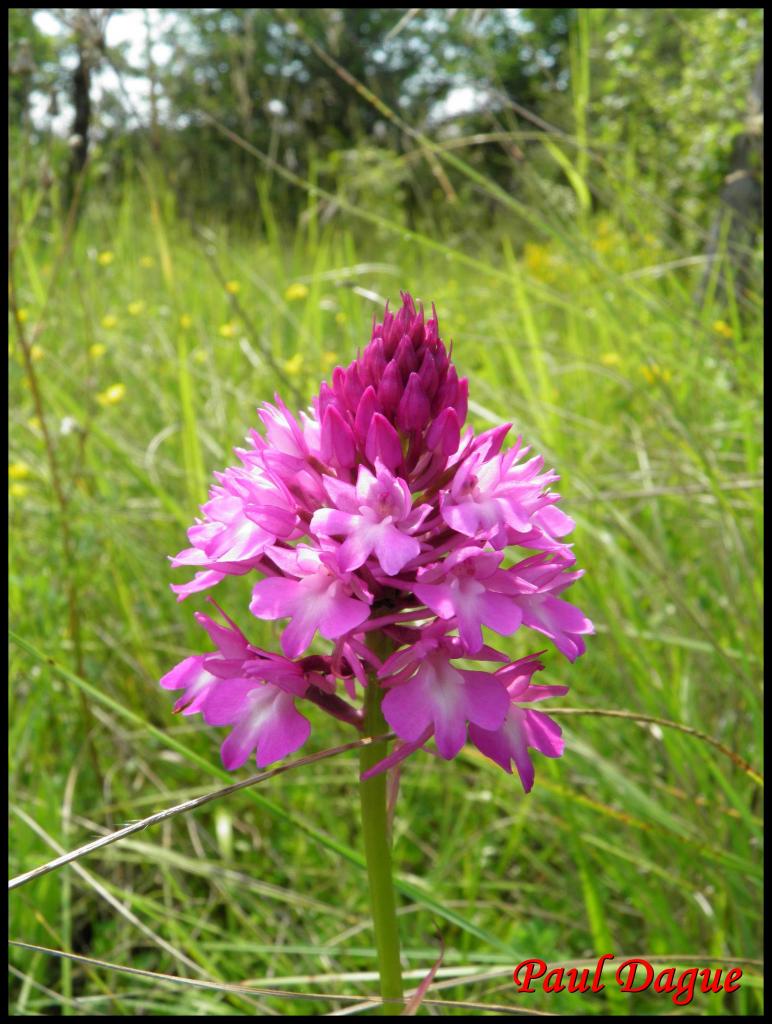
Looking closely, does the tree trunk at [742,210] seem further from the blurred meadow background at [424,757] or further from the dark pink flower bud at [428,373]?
the dark pink flower bud at [428,373]

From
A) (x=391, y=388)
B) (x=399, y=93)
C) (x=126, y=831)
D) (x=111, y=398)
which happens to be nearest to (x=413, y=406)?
(x=391, y=388)

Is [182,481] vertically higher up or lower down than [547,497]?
lower down

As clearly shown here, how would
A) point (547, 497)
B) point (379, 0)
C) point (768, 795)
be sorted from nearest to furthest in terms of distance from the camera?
1. point (547, 497)
2. point (768, 795)
3. point (379, 0)

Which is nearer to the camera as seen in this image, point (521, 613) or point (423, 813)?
point (521, 613)

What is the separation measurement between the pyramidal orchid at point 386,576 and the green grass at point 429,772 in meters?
0.23

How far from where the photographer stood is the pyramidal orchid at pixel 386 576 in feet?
1.97

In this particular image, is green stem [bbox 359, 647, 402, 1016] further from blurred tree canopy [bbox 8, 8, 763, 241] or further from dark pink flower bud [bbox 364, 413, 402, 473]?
blurred tree canopy [bbox 8, 8, 763, 241]

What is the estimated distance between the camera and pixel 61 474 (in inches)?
84.6

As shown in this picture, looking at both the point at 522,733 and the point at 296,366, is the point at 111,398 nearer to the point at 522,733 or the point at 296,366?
the point at 296,366

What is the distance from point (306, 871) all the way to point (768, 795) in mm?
731

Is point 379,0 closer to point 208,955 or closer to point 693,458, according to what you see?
point 693,458

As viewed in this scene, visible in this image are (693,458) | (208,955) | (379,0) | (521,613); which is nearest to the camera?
(521,613)

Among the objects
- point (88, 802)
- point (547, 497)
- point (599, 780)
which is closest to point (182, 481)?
point (88, 802)

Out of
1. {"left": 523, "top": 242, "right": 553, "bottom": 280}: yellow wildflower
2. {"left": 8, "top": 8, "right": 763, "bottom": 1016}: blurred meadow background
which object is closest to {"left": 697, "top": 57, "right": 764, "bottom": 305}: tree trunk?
{"left": 8, "top": 8, "right": 763, "bottom": 1016}: blurred meadow background
